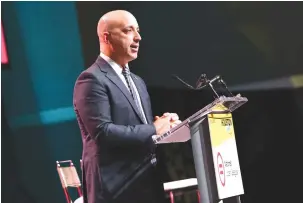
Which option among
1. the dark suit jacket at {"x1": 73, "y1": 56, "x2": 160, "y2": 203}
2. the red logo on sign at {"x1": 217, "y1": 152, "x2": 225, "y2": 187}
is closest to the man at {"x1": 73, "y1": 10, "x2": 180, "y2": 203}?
the dark suit jacket at {"x1": 73, "y1": 56, "x2": 160, "y2": 203}

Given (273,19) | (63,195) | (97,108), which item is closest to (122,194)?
(97,108)

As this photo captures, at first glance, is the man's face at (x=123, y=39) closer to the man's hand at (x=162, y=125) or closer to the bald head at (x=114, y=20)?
the bald head at (x=114, y=20)

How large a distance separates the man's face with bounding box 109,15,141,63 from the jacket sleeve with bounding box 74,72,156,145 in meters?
0.21

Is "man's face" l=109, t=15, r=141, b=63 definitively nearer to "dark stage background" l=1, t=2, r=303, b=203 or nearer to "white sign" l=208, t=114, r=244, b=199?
"white sign" l=208, t=114, r=244, b=199

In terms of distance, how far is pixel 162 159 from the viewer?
3.91 meters

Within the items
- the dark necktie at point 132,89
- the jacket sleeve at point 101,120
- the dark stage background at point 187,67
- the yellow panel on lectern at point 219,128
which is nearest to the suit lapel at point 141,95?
the dark necktie at point 132,89

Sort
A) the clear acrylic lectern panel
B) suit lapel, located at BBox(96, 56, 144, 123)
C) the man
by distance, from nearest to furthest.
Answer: the clear acrylic lectern panel
the man
suit lapel, located at BBox(96, 56, 144, 123)

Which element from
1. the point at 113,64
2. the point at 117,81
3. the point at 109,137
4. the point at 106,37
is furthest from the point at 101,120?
the point at 106,37

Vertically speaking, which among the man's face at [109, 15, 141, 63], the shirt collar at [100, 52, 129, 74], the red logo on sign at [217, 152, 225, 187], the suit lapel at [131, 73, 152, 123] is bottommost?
the red logo on sign at [217, 152, 225, 187]

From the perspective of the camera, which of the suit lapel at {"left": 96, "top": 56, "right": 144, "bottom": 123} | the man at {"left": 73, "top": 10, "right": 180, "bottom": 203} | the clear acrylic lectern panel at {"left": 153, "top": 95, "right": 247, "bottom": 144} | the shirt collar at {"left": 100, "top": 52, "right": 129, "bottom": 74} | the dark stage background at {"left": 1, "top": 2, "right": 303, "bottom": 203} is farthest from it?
the dark stage background at {"left": 1, "top": 2, "right": 303, "bottom": 203}

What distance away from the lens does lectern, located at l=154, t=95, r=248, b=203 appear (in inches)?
69.1

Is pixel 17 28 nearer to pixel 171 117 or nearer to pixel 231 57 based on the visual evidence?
pixel 231 57

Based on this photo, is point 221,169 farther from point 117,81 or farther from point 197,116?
point 117,81

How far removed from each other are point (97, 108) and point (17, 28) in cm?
199
